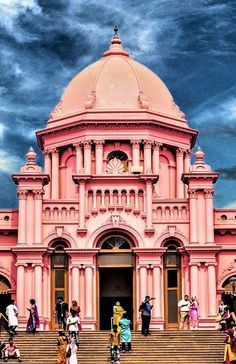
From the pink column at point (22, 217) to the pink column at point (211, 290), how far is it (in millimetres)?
8979

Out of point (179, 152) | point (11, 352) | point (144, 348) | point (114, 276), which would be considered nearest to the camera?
point (11, 352)

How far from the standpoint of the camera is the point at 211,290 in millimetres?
45656

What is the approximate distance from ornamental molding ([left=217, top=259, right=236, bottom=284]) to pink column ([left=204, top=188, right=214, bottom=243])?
2212 mm

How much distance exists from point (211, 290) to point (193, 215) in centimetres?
368

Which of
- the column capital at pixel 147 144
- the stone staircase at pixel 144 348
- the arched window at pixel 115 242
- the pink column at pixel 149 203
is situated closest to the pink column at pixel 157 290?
the arched window at pixel 115 242

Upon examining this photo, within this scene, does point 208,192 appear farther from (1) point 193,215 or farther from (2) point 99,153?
(2) point 99,153

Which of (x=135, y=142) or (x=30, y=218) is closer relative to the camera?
(x=30, y=218)

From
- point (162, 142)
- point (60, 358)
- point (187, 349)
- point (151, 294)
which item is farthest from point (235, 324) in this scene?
point (162, 142)

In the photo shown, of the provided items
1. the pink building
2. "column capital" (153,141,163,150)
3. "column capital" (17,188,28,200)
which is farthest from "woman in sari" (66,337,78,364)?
"column capital" (153,141,163,150)

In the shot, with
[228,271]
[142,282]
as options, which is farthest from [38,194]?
[228,271]

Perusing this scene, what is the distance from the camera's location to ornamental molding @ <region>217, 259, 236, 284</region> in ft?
156

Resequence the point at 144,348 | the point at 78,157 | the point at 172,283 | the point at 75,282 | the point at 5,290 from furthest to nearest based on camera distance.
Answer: the point at 78,157
the point at 5,290
the point at 172,283
the point at 75,282
the point at 144,348

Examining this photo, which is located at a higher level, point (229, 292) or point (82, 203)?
point (82, 203)

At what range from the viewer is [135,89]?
178 ft
